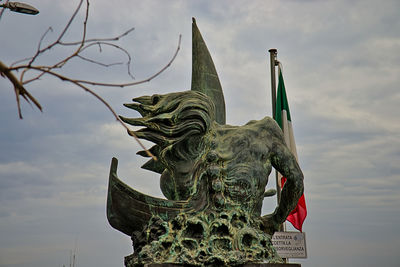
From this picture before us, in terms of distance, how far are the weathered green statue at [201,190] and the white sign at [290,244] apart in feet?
11.2

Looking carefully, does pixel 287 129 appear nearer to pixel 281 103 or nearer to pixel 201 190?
pixel 281 103

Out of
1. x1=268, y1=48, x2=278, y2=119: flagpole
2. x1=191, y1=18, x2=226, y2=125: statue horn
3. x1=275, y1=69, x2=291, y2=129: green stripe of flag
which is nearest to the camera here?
x1=191, y1=18, x2=226, y2=125: statue horn

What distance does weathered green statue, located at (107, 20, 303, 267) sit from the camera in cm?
585

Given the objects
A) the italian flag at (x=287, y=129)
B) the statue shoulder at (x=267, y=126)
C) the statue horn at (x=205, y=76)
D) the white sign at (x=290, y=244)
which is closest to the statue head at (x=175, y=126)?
the statue shoulder at (x=267, y=126)

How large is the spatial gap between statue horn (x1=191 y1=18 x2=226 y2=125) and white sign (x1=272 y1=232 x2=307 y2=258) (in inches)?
146

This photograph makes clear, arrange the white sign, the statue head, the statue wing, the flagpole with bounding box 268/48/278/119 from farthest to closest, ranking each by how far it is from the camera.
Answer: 1. the flagpole with bounding box 268/48/278/119
2. the white sign
3. the statue head
4. the statue wing

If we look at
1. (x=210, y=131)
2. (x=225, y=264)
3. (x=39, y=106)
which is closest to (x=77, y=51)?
(x=39, y=106)

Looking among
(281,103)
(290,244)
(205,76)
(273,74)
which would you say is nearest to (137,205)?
(205,76)

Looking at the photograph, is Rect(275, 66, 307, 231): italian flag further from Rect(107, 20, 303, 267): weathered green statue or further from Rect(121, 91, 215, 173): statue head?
Rect(121, 91, 215, 173): statue head

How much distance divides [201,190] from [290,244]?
14.7 feet

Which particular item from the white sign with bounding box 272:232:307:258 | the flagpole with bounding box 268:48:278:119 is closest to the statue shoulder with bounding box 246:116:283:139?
the white sign with bounding box 272:232:307:258

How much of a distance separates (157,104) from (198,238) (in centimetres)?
163

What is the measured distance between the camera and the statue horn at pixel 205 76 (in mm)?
7379

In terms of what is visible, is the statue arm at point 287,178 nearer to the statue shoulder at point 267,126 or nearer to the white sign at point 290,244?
the statue shoulder at point 267,126
